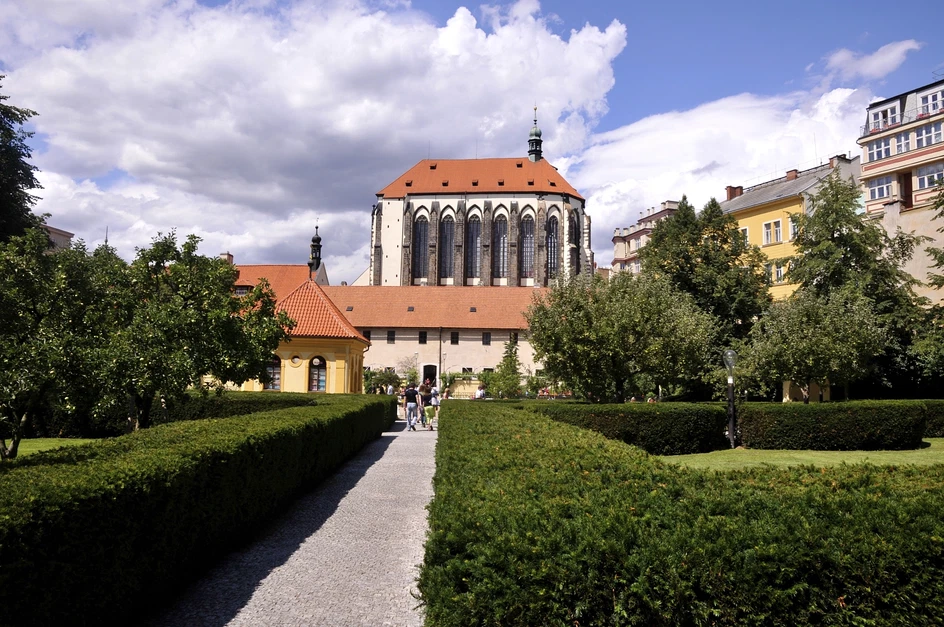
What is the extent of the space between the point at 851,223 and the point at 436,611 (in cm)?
3496

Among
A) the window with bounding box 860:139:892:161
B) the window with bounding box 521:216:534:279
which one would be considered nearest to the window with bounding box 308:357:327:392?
the window with bounding box 860:139:892:161

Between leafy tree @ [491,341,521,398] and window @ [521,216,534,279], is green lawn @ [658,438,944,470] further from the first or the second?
window @ [521,216,534,279]

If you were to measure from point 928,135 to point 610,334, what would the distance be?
96.8ft

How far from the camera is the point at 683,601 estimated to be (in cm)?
379

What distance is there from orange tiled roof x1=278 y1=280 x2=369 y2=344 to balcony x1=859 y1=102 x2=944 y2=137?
113 ft

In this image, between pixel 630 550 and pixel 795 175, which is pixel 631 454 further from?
pixel 795 175

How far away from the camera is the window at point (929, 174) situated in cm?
3912

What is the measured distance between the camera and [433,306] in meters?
57.0

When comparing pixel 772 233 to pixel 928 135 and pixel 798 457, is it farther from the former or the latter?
pixel 798 457

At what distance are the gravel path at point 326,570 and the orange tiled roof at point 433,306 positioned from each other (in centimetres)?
4221

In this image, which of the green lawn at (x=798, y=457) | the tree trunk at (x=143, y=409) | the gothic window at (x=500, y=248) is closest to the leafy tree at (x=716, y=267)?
the green lawn at (x=798, y=457)

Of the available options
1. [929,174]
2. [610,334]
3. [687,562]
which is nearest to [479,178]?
[929,174]

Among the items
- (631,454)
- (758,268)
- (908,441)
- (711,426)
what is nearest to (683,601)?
(631,454)

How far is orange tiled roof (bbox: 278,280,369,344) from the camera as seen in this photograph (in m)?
31.9
